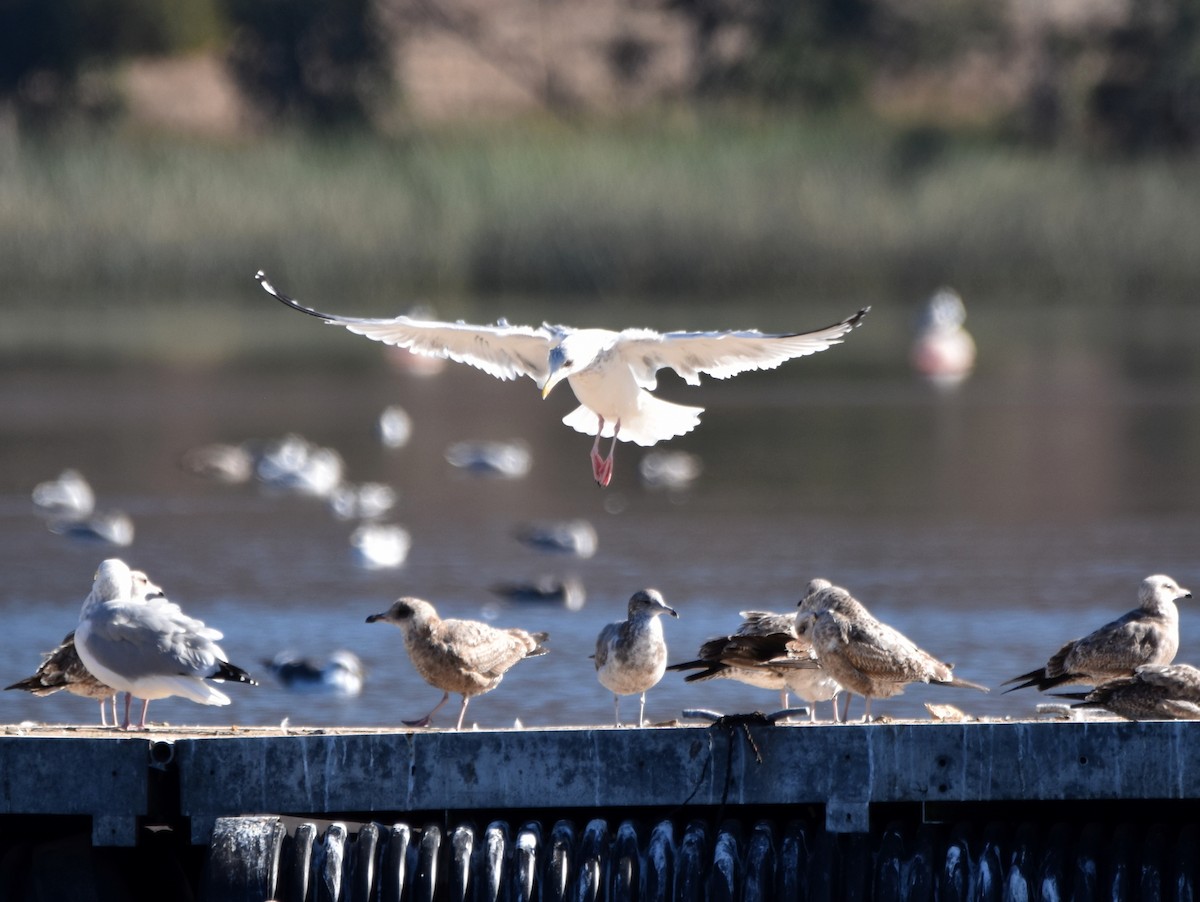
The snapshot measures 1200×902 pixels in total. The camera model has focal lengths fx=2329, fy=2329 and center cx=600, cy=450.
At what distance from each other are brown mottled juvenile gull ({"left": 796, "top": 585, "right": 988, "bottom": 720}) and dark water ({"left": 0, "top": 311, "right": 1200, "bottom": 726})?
2.63m

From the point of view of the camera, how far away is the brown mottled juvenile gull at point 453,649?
8633 millimetres

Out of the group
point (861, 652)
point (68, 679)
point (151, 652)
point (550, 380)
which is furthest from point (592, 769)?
point (550, 380)

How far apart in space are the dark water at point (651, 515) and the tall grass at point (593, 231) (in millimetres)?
5932

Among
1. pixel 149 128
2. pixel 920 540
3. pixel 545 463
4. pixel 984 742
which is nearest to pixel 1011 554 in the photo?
pixel 920 540

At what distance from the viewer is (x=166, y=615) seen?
8414 mm

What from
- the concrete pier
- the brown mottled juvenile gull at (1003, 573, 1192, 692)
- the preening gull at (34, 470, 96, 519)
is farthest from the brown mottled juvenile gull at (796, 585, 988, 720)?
the preening gull at (34, 470, 96, 519)

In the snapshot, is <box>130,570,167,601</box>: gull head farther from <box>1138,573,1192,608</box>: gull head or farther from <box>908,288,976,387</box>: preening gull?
<box>908,288,976,387</box>: preening gull

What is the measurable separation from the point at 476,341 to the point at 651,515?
26.7 feet

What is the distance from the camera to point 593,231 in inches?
1484

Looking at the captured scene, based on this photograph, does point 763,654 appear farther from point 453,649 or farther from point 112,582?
point 112,582

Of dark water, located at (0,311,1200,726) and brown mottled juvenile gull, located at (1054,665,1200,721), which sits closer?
brown mottled juvenile gull, located at (1054,665,1200,721)

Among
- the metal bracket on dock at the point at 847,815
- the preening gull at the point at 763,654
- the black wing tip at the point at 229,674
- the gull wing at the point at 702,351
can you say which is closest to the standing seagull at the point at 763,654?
the preening gull at the point at 763,654

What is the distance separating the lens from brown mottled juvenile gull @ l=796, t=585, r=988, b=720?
26.9 ft

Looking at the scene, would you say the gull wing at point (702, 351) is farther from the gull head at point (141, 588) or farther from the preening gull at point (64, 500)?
the preening gull at point (64, 500)
